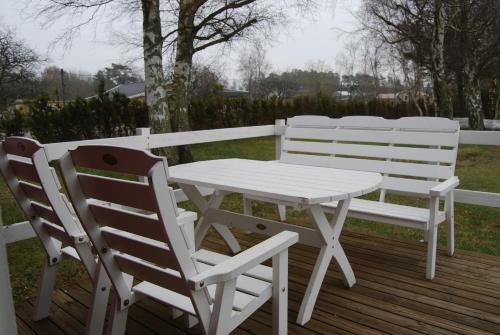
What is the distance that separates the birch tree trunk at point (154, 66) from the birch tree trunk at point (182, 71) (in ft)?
4.40

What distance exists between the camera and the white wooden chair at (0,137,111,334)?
1711 millimetres

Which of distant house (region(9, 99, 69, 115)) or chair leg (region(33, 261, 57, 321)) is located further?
distant house (region(9, 99, 69, 115))

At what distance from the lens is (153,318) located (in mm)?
2311

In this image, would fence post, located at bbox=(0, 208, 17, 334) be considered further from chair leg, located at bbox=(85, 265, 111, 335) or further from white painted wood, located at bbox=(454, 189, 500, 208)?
white painted wood, located at bbox=(454, 189, 500, 208)

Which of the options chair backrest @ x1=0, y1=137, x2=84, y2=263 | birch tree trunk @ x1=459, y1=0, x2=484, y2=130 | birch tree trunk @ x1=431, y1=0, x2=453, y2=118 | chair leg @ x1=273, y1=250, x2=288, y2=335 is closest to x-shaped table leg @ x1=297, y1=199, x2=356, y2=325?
chair leg @ x1=273, y1=250, x2=288, y2=335

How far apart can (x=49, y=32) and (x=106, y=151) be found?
9.70 m

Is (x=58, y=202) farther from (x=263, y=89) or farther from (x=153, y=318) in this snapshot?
(x=263, y=89)

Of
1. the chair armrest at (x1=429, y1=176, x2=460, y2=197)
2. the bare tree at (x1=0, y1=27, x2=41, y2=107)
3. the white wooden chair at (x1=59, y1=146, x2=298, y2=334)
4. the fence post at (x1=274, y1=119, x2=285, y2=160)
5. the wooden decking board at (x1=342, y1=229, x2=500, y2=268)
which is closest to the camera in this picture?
the white wooden chair at (x1=59, y1=146, x2=298, y2=334)

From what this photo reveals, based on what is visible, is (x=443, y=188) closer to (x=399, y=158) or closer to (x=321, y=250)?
(x=399, y=158)

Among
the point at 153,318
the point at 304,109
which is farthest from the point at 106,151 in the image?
the point at 304,109

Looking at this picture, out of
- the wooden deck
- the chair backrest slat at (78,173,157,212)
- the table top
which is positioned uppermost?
the chair backrest slat at (78,173,157,212)

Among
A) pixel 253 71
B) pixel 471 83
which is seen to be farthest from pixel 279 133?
pixel 253 71

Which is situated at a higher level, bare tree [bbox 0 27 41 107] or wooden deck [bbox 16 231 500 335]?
bare tree [bbox 0 27 41 107]

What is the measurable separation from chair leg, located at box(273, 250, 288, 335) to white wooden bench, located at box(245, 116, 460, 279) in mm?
1221
